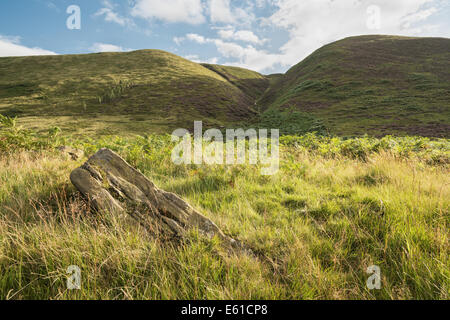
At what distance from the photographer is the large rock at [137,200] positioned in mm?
2725

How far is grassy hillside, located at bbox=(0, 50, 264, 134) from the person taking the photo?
45438mm

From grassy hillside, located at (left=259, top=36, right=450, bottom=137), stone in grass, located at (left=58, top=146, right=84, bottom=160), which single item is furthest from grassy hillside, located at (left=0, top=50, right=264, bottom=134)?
stone in grass, located at (left=58, top=146, right=84, bottom=160)

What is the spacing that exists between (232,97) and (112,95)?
38.4m

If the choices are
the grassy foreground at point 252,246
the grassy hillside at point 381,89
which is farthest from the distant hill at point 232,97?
the grassy foreground at point 252,246

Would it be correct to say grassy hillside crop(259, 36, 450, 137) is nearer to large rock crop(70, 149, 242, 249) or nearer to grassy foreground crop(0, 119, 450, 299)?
grassy foreground crop(0, 119, 450, 299)

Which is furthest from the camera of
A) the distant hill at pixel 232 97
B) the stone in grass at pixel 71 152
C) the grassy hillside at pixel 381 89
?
the distant hill at pixel 232 97

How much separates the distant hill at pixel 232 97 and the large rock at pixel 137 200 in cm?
2950

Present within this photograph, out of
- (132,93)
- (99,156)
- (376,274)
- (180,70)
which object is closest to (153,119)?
(132,93)

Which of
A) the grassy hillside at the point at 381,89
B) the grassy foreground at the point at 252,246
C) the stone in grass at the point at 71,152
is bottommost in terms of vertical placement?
the grassy foreground at the point at 252,246

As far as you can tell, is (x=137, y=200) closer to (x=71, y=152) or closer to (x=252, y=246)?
(x=252, y=246)

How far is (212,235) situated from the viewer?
266 cm

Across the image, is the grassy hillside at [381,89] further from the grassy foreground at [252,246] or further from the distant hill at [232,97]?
the grassy foreground at [252,246]

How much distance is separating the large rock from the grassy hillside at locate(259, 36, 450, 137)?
30186 millimetres
